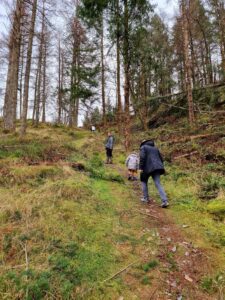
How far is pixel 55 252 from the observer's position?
408 centimetres

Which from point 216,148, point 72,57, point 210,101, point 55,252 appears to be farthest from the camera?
point 72,57

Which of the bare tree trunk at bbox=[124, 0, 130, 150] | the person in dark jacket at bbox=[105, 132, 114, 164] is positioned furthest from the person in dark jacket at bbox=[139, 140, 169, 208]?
the bare tree trunk at bbox=[124, 0, 130, 150]

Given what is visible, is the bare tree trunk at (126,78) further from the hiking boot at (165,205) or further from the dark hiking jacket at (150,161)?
the hiking boot at (165,205)

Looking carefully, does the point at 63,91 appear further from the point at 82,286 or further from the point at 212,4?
the point at 82,286

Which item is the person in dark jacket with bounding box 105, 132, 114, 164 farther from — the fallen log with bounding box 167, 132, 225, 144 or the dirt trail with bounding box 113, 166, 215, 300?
Result: the dirt trail with bounding box 113, 166, 215, 300

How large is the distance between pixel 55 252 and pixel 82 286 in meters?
0.81

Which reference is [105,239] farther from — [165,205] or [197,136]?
[197,136]

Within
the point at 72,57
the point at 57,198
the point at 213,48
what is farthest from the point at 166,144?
the point at 213,48

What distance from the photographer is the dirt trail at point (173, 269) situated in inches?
141

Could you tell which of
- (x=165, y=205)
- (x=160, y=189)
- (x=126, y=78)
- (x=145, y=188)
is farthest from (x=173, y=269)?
(x=126, y=78)

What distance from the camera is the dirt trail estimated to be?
3574 mm

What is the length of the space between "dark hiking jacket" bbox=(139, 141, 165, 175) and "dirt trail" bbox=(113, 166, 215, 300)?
64.6 inches

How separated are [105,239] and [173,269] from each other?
126 cm

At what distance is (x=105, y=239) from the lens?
15.3 ft
